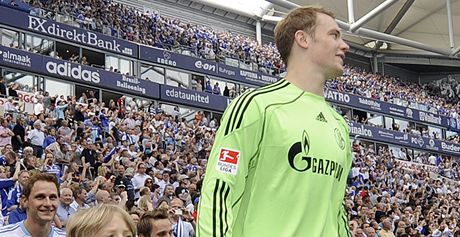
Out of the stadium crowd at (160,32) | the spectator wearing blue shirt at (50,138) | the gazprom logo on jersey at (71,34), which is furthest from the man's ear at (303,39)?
the gazprom logo on jersey at (71,34)

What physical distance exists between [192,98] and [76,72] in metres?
5.36

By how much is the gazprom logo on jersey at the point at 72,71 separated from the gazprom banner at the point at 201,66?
9.63 ft

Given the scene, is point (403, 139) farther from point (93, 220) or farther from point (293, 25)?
point (93, 220)

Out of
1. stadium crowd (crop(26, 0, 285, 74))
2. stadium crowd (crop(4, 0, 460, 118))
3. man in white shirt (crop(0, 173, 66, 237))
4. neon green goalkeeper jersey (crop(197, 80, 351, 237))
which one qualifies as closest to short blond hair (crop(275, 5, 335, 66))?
neon green goalkeeper jersey (crop(197, 80, 351, 237))

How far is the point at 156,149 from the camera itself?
17578mm

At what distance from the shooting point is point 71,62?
80.9 ft

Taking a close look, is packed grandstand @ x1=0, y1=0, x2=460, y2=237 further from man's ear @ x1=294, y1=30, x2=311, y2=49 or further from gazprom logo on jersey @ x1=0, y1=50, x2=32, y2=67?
man's ear @ x1=294, y1=30, x2=311, y2=49

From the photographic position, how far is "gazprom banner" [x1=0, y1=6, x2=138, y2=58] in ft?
77.8

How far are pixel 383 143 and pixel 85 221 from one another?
3269cm

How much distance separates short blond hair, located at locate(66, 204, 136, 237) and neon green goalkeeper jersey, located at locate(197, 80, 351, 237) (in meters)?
0.66

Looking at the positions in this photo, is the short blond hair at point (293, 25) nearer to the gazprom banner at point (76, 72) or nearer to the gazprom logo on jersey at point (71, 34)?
the gazprom banner at point (76, 72)

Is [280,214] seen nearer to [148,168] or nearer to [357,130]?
[148,168]

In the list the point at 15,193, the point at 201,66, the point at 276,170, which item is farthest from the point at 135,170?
the point at 201,66

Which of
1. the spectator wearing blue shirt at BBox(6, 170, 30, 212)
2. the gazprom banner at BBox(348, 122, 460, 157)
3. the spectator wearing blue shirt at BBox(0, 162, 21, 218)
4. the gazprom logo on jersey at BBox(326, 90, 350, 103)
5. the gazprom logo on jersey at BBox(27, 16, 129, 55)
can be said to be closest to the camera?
the spectator wearing blue shirt at BBox(6, 170, 30, 212)
